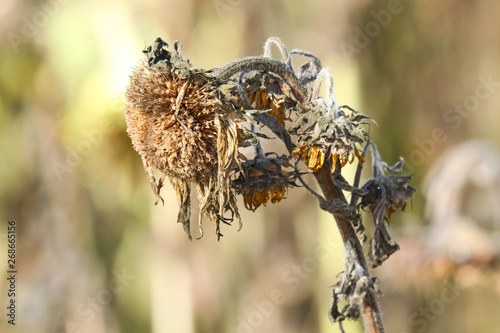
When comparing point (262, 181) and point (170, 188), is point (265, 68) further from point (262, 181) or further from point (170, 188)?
point (170, 188)

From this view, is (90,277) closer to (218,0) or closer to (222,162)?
(218,0)

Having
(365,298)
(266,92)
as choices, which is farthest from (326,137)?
(365,298)

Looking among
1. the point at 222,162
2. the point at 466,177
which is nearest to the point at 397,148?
the point at 466,177

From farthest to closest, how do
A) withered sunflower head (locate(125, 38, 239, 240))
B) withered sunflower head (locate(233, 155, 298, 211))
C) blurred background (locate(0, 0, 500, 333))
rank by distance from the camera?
blurred background (locate(0, 0, 500, 333))
withered sunflower head (locate(233, 155, 298, 211))
withered sunflower head (locate(125, 38, 239, 240))

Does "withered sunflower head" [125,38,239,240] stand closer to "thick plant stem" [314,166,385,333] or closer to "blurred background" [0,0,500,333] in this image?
"thick plant stem" [314,166,385,333]

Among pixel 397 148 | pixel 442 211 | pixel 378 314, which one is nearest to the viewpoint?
pixel 378 314

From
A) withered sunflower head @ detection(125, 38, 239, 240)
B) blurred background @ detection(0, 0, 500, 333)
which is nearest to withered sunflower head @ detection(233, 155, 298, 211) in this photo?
withered sunflower head @ detection(125, 38, 239, 240)

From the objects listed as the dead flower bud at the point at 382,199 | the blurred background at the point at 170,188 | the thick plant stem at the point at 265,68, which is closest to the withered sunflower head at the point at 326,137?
the thick plant stem at the point at 265,68
